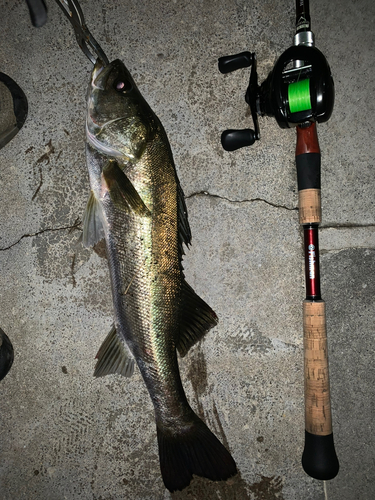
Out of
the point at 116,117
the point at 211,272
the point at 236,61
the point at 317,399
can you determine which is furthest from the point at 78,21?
the point at 317,399

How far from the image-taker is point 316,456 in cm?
198

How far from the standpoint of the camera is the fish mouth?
201 cm

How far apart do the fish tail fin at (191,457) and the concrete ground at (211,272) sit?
32cm

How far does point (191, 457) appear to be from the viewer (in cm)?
206

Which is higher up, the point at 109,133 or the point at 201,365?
the point at 109,133

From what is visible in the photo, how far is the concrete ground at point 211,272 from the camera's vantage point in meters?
2.36

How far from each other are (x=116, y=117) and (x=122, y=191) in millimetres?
458

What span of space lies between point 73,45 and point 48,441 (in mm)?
2918

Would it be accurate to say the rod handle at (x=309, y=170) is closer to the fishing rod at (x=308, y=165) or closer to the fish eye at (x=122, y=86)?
the fishing rod at (x=308, y=165)

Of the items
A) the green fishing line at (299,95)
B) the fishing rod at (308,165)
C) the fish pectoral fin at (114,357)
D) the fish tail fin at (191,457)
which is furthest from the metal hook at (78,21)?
the fish tail fin at (191,457)

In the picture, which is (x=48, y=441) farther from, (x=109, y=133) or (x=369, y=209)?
(x=369, y=209)

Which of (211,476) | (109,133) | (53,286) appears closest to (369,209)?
(109,133)

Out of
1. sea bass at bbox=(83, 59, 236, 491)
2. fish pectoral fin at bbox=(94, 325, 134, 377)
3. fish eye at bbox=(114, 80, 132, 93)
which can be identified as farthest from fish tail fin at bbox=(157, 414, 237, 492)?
fish eye at bbox=(114, 80, 132, 93)

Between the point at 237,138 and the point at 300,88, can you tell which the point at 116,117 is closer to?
the point at 237,138
